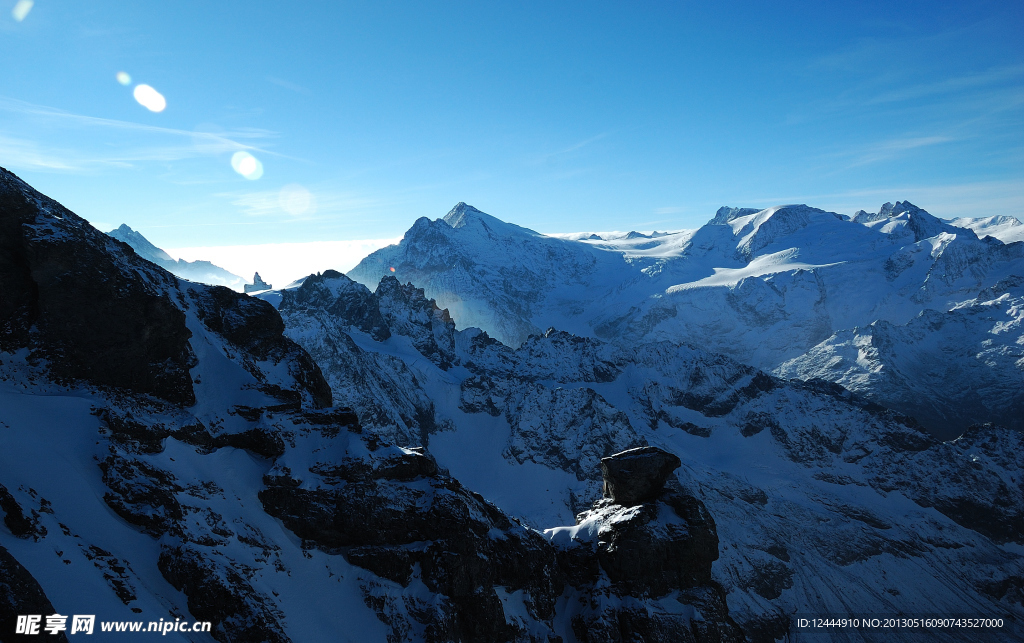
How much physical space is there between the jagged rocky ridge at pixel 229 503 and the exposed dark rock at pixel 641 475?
174cm

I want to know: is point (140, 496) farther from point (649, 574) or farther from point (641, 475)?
point (641, 475)

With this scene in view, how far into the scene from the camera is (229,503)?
2046 inches

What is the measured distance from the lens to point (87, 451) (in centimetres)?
4572

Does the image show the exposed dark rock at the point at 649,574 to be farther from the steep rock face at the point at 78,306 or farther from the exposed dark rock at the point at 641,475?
the steep rock face at the point at 78,306

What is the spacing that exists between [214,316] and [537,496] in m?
150

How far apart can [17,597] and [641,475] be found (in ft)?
193

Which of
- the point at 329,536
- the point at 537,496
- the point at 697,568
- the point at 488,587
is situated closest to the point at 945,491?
the point at 537,496

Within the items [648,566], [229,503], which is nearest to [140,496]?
[229,503]

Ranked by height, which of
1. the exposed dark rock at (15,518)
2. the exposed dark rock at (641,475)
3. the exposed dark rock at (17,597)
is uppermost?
the exposed dark rock at (15,518)

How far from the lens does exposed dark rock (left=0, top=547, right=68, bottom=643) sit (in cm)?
3003

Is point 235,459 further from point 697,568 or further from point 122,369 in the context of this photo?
→ point 697,568

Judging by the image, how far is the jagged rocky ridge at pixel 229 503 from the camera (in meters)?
42.2

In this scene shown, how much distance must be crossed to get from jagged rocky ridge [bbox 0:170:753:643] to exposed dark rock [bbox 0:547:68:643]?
0.69ft

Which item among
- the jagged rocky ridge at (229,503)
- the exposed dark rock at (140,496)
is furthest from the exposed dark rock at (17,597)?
the exposed dark rock at (140,496)
